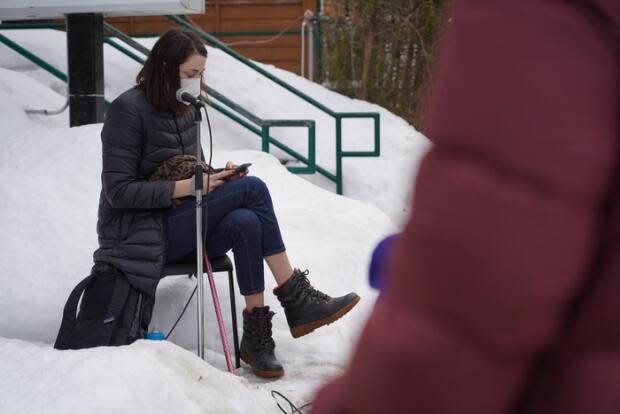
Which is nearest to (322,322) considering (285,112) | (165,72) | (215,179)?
(215,179)

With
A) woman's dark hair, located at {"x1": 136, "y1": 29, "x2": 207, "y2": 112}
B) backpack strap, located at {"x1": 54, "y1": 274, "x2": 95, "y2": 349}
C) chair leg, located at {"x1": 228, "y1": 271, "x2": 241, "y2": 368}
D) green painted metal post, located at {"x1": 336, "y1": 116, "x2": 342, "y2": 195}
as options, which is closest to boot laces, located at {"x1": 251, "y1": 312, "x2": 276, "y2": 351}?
chair leg, located at {"x1": 228, "y1": 271, "x2": 241, "y2": 368}

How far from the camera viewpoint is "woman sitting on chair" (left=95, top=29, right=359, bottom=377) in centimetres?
415

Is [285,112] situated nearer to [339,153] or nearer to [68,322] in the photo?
[339,153]

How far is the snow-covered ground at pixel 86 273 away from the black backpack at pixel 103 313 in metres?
0.19

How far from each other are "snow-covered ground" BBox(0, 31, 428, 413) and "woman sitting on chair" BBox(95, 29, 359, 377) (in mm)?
237

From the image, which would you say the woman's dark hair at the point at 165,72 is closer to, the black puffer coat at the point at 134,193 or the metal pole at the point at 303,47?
the black puffer coat at the point at 134,193

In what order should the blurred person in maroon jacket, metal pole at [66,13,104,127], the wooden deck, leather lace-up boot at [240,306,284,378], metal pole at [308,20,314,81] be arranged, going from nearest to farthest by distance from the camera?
the blurred person in maroon jacket → leather lace-up boot at [240,306,284,378] → metal pole at [66,13,104,127] → metal pole at [308,20,314,81] → the wooden deck

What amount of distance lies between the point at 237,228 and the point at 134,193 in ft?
1.44

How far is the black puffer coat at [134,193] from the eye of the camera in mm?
4125

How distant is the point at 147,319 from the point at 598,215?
3700 millimetres

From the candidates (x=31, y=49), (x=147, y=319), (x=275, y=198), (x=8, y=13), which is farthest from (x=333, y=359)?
(x=31, y=49)

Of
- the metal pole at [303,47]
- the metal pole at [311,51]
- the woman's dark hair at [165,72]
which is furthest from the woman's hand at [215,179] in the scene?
the metal pole at [311,51]

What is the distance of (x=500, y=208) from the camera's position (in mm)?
632

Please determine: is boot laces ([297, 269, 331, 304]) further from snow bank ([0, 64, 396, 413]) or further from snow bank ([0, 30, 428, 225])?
snow bank ([0, 30, 428, 225])
